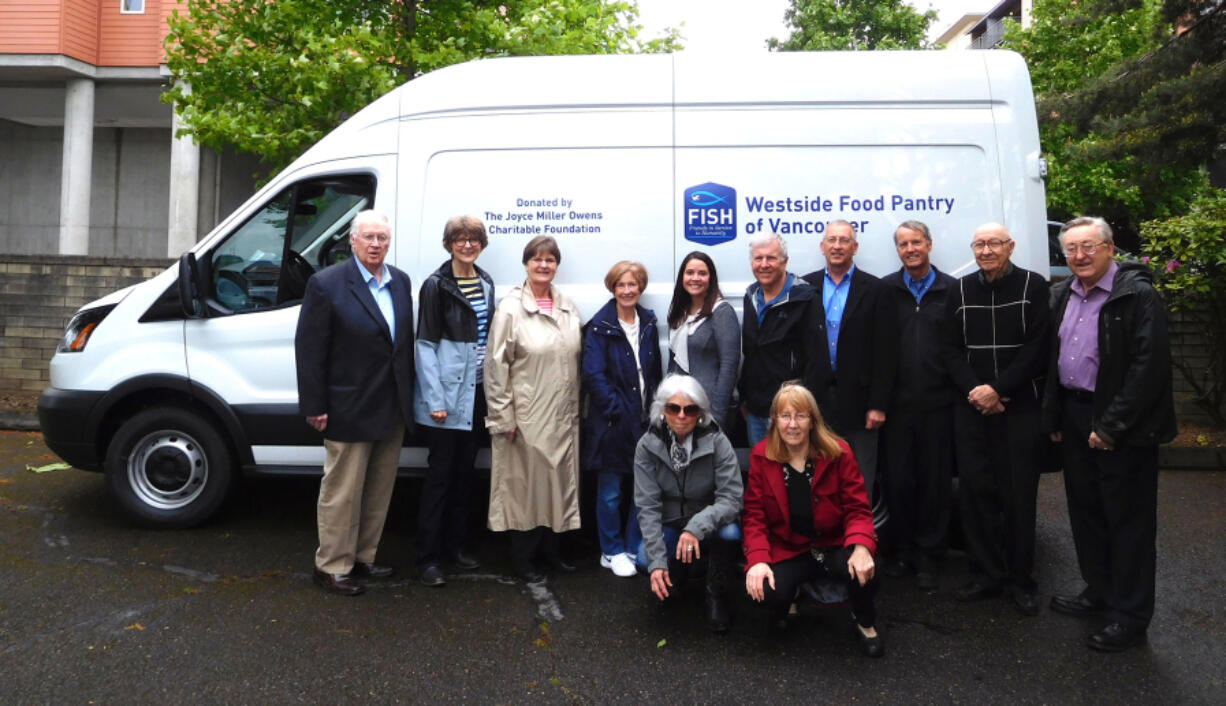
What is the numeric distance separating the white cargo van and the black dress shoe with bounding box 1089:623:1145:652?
71.5 inches

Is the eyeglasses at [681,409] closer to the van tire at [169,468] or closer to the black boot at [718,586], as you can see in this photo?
the black boot at [718,586]

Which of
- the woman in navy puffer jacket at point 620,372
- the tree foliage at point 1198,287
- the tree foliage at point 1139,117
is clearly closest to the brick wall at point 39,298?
the woman in navy puffer jacket at point 620,372

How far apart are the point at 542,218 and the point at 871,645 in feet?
8.81

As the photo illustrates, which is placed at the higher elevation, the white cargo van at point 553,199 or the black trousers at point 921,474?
the white cargo van at point 553,199

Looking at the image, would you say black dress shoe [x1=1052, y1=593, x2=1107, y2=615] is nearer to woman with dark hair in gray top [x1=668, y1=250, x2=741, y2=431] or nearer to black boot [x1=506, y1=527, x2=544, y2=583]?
woman with dark hair in gray top [x1=668, y1=250, x2=741, y2=431]

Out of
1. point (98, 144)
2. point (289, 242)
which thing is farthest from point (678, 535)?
point (98, 144)

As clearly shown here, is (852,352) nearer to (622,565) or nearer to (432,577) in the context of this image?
(622,565)

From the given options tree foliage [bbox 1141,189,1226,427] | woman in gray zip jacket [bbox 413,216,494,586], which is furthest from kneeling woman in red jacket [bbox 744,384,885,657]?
tree foliage [bbox 1141,189,1226,427]

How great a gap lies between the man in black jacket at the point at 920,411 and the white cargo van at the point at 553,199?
0.34 meters

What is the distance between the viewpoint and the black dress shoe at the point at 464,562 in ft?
15.3

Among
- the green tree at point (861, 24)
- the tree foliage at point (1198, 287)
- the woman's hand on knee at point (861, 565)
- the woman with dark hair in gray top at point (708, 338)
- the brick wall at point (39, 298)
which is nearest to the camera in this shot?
the woman's hand on knee at point (861, 565)

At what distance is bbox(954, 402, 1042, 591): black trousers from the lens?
13.4 ft

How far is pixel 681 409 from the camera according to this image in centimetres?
392

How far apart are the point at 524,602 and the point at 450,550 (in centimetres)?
73
